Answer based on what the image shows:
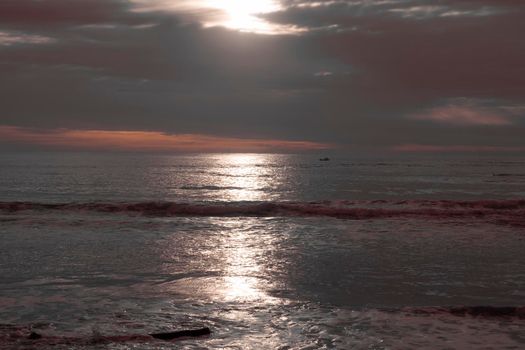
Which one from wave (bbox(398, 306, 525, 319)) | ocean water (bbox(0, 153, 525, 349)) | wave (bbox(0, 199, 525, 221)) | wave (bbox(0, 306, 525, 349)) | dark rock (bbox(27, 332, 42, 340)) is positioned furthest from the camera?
wave (bbox(0, 199, 525, 221))

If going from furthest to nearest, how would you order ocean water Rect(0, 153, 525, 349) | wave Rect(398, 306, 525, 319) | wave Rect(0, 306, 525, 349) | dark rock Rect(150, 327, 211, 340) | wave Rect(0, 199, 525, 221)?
wave Rect(0, 199, 525, 221) < wave Rect(398, 306, 525, 319) < ocean water Rect(0, 153, 525, 349) < dark rock Rect(150, 327, 211, 340) < wave Rect(0, 306, 525, 349)

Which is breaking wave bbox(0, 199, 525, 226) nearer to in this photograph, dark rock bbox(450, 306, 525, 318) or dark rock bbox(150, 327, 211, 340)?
dark rock bbox(450, 306, 525, 318)

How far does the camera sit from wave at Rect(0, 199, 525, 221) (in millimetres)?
30203

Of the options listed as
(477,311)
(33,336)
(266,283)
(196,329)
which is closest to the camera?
(33,336)

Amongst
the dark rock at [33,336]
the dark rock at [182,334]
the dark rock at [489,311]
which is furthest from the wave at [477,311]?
the dark rock at [33,336]

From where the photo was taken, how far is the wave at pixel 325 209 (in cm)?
3020

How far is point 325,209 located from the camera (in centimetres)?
3272

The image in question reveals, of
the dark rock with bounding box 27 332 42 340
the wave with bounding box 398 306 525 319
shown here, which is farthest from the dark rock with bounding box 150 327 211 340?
the wave with bounding box 398 306 525 319

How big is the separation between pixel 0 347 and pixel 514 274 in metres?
12.4

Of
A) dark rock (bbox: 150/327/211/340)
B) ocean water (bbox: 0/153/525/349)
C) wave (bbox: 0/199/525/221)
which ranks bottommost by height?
wave (bbox: 0/199/525/221)

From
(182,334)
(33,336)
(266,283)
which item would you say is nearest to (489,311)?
(266,283)

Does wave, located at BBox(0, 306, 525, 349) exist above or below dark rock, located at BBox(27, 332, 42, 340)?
below

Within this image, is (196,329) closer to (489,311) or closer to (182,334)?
(182,334)

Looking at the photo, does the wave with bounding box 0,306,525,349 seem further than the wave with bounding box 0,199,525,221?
No
